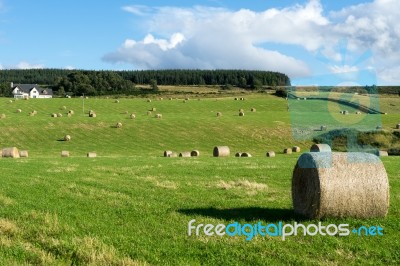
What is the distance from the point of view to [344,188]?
11.6m

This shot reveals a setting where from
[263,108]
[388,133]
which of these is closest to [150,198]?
[388,133]

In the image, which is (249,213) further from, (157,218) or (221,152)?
(221,152)

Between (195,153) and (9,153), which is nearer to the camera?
(9,153)

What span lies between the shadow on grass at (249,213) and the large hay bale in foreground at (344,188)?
1.78 feet

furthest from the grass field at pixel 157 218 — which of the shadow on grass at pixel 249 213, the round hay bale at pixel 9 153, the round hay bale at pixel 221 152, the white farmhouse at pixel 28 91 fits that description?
the white farmhouse at pixel 28 91

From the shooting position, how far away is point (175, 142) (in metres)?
56.8

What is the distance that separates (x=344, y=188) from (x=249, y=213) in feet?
8.36

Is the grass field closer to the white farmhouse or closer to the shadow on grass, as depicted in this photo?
the shadow on grass

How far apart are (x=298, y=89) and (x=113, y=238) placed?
5.88m

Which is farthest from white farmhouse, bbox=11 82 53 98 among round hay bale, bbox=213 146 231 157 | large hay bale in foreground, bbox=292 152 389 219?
large hay bale in foreground, bbox=292 152 389 219

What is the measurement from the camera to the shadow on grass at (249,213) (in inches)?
480

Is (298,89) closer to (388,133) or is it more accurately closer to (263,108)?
(388,133)

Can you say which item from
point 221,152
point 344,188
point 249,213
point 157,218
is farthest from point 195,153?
point 344,188

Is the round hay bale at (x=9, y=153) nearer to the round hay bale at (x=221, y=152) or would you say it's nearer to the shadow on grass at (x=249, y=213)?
the round hay bale at (x=221, y=152)
